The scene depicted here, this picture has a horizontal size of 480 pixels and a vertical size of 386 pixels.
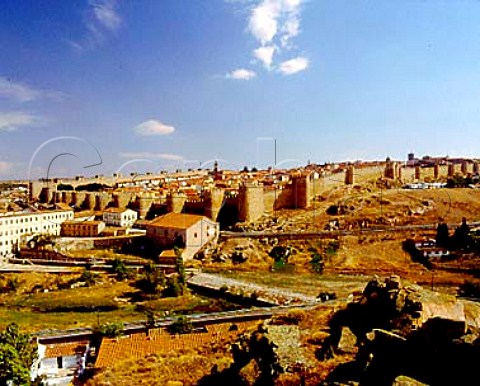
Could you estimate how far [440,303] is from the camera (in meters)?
6.11

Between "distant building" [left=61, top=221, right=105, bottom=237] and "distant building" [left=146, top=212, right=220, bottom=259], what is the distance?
4684 millimetres

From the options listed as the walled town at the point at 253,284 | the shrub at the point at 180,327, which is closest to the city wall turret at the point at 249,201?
the walled town at the point at 253,284

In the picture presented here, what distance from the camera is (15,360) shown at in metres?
8.32

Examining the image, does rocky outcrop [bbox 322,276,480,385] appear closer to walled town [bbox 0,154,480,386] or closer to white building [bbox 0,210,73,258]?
walled town [bbox 0,154,480,386]

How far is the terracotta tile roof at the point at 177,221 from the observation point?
81.9 feet

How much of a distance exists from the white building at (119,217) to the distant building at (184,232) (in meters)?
5.63

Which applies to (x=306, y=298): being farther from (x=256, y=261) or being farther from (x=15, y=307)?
(x=15, y=307)

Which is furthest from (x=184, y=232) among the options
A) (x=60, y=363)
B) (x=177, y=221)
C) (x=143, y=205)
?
(x=60, y=363)

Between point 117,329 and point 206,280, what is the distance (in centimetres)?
910

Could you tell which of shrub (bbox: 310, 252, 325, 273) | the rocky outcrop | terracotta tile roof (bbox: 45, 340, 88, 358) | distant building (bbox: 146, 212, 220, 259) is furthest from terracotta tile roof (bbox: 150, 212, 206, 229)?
the rocky outcrop

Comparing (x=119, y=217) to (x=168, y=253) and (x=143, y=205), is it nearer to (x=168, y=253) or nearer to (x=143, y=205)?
(x=143, y=205)

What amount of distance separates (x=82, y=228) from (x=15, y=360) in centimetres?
2216

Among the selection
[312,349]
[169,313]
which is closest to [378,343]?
[312,349]

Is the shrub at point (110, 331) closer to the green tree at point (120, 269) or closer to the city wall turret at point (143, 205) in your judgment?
the green tree at point (120, 269)
